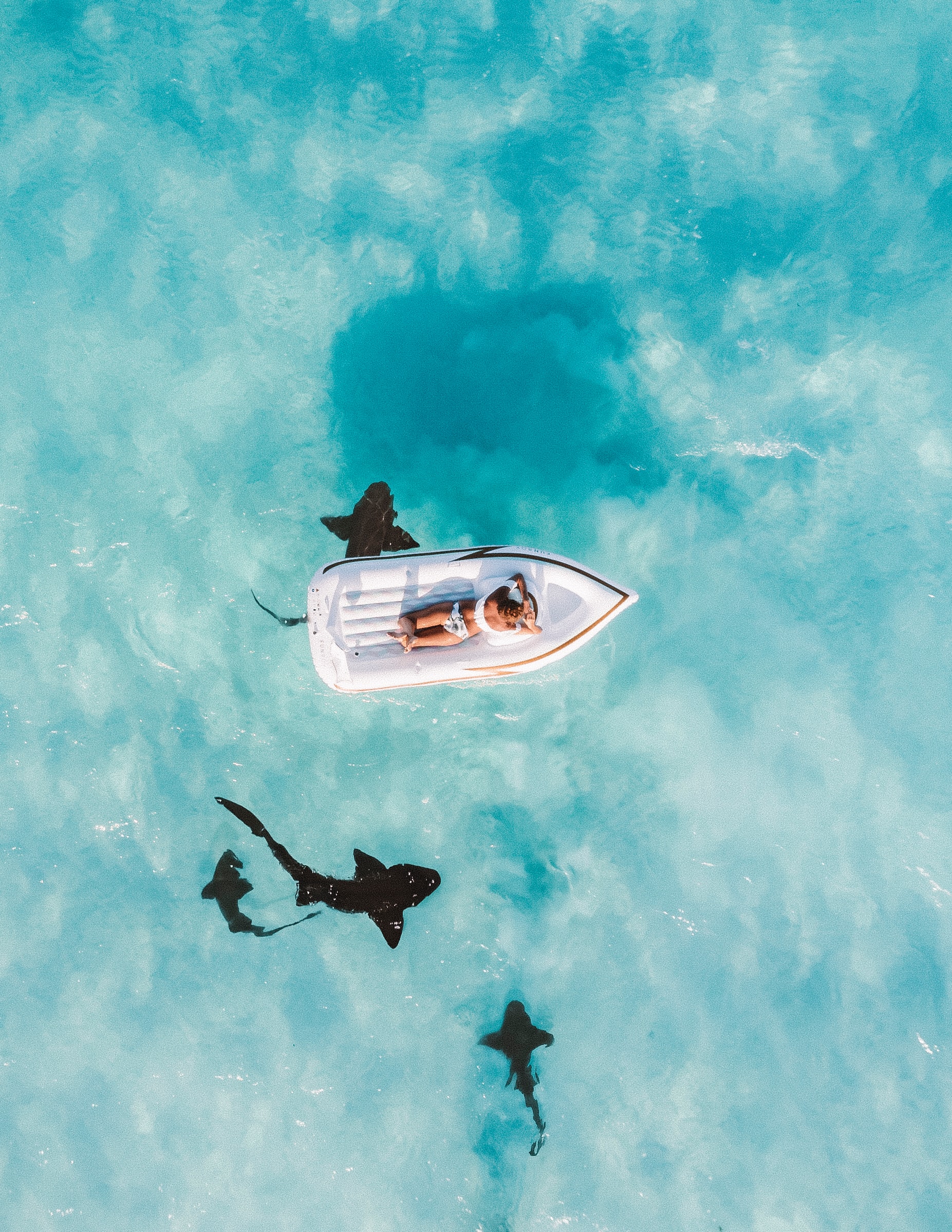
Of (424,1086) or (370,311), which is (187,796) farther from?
(370,311)

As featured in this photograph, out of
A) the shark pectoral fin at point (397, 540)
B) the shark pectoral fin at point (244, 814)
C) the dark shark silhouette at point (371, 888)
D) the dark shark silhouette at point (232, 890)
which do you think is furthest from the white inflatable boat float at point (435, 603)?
the dark shark silhouette at point (232, 890)

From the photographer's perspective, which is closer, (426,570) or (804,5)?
(426,570)

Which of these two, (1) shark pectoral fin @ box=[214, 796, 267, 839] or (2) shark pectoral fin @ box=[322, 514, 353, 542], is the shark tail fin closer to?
(2) shark pectoral fin @ box=[322, 514, 353, 542]

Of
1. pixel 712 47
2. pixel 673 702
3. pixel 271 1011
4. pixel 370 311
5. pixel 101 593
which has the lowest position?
pixel 271 1011

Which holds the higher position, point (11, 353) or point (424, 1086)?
point (11, 353)

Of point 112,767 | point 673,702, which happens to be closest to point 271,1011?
point 112,767

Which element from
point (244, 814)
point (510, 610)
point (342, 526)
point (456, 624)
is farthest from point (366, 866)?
point (342, 526)

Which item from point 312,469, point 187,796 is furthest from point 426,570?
point 187,796
